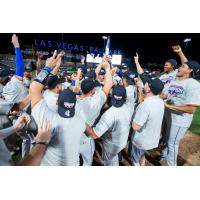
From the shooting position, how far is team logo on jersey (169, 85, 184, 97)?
3412 millimetres

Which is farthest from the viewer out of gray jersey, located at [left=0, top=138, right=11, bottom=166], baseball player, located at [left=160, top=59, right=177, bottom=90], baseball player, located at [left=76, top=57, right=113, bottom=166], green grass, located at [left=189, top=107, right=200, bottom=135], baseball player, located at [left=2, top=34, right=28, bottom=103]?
green grass, located at [left=189, top=107, right=200, bottom=135]

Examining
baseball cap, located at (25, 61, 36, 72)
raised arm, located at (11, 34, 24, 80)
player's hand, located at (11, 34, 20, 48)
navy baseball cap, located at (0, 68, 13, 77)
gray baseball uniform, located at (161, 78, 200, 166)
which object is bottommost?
gray baseball uniform, located at (161, 78, 200, 166)

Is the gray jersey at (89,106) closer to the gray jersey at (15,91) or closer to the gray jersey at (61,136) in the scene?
the gray jersey at (61,136)

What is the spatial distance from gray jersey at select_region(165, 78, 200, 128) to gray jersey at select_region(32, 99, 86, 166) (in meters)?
1.71

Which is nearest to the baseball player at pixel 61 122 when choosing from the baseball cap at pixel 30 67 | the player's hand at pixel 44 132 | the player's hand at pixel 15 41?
the player's hand at pixel 44 132

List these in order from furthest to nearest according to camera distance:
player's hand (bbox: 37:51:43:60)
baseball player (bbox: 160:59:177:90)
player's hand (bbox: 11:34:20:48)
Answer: baseball player (bbox: 160:59:177:90)
player's hand (bbox: 37:51:43:60)
player's hand (bbox: 11:34:20:48)

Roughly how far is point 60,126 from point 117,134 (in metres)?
0.89

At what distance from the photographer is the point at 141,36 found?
11.4 ft

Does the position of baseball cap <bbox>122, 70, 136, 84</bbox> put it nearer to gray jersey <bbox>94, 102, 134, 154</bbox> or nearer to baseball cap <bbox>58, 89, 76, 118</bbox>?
gray jersey <bbox>94, 102, 134, 154</bbox>

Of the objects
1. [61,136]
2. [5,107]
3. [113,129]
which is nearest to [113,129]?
[113,129]

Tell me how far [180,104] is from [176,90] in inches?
8.2

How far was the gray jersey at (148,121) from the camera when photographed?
285cm

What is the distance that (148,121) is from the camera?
9.62 ft

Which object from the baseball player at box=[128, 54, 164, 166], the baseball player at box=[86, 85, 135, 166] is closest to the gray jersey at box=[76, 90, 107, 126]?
the baseball player at box=[86, 85, 135, 166]
